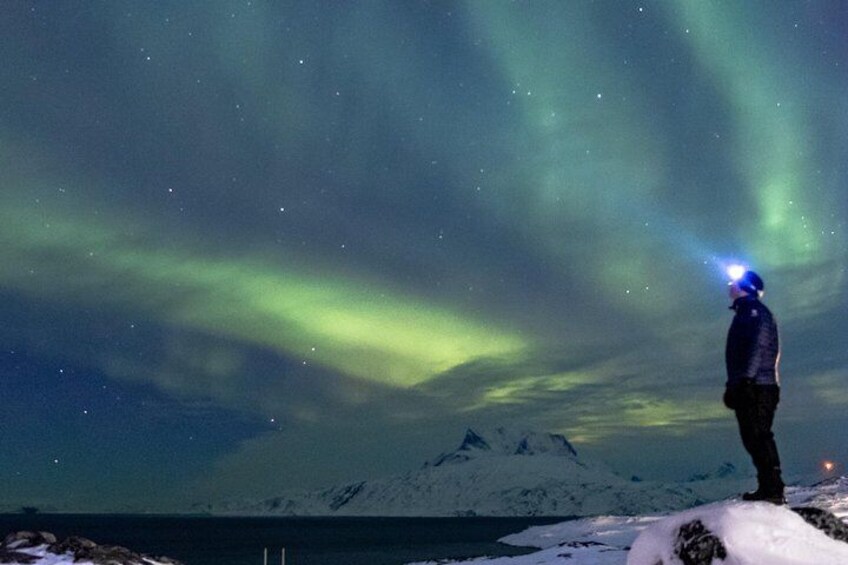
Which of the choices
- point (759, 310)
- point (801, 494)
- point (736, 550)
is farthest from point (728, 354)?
point (801, 494)

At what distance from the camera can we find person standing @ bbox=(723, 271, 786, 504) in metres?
9.96

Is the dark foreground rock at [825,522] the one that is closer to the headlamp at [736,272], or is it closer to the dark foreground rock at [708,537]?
the dark foreground rock at [708,537]

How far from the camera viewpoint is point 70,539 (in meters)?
21.2

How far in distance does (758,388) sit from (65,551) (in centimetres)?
1804

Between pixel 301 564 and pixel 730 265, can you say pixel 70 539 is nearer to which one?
pixel 730 265

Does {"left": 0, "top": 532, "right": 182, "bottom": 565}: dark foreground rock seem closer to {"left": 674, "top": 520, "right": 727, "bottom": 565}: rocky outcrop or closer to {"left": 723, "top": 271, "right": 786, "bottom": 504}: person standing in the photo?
{"left": 674, "top": 520, "right": 727, "bottom": 565}: rocky outcrop

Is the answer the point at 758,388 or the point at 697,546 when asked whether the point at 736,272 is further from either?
the point at 697,546

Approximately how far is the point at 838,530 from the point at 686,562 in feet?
6.20

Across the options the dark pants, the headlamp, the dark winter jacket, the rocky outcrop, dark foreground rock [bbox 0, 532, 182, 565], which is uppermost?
the headlamp

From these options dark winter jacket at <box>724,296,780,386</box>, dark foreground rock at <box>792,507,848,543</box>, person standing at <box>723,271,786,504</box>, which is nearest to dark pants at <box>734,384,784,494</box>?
person standing at <box>723,271,786,504</box>

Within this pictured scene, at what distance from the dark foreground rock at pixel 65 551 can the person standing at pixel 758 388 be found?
53.7ft

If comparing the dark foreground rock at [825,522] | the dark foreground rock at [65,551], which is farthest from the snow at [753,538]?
the dark foreground rock at [65,551]

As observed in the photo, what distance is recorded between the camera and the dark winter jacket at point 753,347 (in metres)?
9.99

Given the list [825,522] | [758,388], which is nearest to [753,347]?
[758,388]
